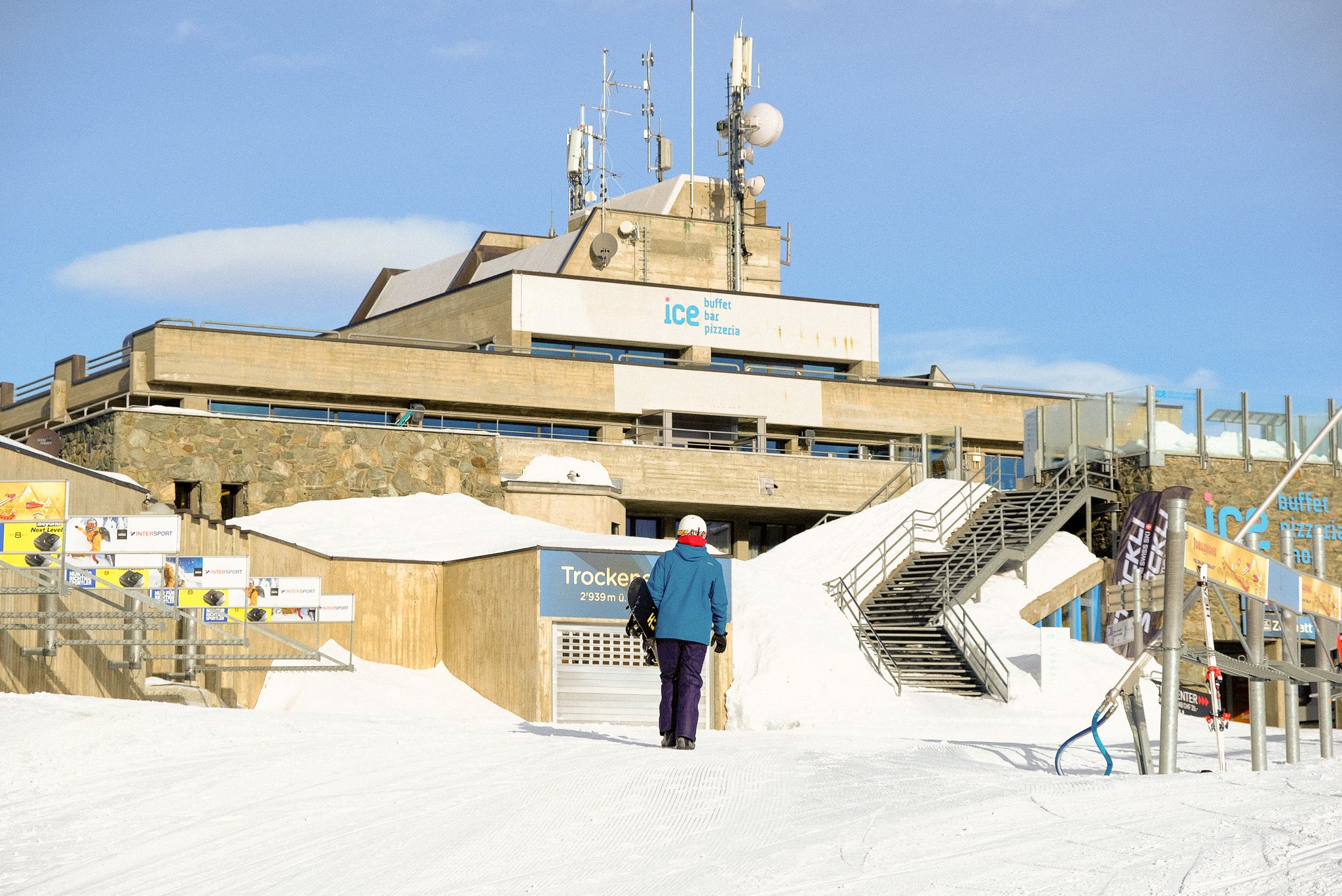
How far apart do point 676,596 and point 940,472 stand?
1086 inches

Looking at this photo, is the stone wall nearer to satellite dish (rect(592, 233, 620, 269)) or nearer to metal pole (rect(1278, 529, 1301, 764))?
metal pole (rect(1278, 529, 1301, 764))

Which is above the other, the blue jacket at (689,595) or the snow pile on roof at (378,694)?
the blue jacket at (689,595)

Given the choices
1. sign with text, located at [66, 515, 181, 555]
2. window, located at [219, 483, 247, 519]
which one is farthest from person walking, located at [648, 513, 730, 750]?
window, located at [219, 483, 247, 519]

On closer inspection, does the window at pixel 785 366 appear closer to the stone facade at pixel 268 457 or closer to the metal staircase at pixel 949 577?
the metal staircase at pixel 949 577

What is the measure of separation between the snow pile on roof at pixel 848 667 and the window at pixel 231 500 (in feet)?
35.2

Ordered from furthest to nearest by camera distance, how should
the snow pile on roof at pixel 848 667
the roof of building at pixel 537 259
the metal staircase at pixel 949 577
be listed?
the roof of building at pixel 537 259 → the metal staircase at pixel 949 577 → the snow pile on roof at pixel 848 667

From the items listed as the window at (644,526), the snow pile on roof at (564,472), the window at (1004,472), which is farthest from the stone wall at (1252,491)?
the window at (644,526)

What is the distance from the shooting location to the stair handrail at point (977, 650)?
2489 centimetres

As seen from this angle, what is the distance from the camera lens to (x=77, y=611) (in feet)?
55.3

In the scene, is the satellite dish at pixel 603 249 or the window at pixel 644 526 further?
the satellite dish at pixel 603 249

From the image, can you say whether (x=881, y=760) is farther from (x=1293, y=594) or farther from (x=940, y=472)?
(x=940, y=472)

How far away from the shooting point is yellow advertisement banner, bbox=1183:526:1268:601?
11.9 meters

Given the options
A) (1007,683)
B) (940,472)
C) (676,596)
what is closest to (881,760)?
(676,596)

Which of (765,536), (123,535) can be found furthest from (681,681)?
(765,536)
